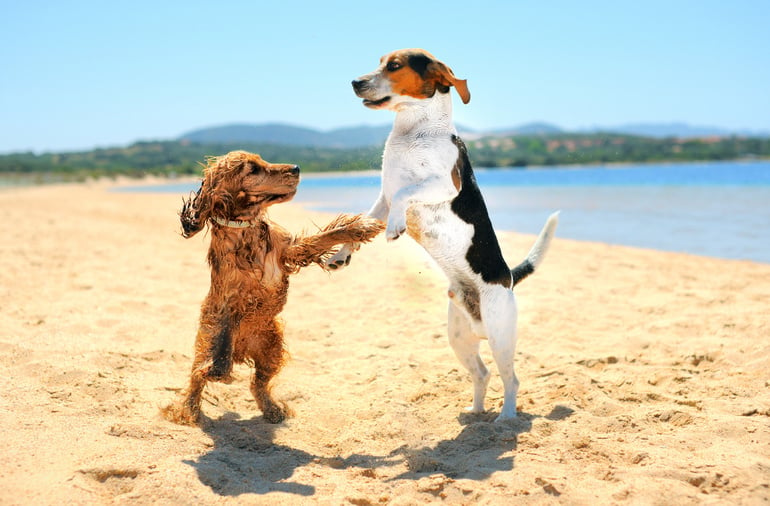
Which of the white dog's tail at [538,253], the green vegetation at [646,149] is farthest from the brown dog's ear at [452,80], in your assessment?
the green vegetation at [646,149]

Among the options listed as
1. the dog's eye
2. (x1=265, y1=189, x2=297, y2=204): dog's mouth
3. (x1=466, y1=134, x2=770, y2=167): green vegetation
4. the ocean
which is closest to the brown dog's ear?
the dog's eye

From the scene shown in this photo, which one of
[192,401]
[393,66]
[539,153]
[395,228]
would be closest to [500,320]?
[395,228]

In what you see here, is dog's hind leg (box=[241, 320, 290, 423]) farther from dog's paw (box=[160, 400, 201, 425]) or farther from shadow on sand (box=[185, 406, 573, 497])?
dog's paw (box=[160, 400, 201, 425])

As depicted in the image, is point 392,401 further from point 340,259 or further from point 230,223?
point 230,223

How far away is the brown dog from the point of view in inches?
150

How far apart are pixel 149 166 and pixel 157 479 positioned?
7039 centimetres

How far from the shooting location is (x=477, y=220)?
413 cm

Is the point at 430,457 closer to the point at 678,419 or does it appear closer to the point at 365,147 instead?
the point at 678,419

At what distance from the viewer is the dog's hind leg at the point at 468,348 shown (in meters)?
4.39

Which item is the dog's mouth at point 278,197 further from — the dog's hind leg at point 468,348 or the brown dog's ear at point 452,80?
the dog's hind leg at point 468,348

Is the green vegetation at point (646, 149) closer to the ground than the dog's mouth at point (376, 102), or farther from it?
farther from it

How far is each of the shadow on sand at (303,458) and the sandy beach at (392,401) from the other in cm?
2

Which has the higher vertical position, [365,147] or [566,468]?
[365,147]

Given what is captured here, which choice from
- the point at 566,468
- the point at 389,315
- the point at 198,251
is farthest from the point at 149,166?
the point at 566,468
